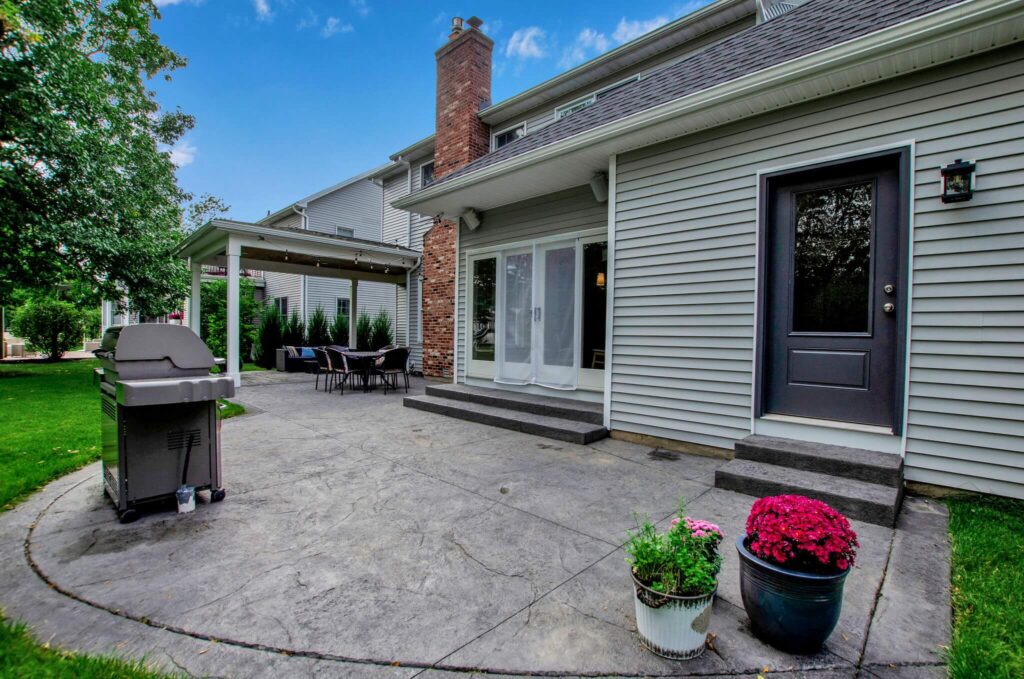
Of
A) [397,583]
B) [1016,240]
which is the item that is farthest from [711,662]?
[1016,240]

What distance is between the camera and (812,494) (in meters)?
3.12

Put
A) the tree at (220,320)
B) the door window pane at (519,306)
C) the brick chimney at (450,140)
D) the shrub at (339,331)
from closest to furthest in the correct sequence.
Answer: the door window pane at (519,306), the brick chimney at (450,140), the tree at (220,320), the shrub at (339,331)

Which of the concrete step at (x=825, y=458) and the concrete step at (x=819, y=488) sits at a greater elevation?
the concrete step at (x=825, y=458)

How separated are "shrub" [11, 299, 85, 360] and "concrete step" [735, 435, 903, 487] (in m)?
19.6

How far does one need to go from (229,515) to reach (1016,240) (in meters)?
5.39

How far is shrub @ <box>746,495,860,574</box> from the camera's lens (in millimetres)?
1674

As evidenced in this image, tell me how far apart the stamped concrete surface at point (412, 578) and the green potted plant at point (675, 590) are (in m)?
0.09

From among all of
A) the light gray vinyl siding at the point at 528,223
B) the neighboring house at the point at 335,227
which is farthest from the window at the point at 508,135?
the neighboring house at the point at 335,227

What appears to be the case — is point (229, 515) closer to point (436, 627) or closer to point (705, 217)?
point (436, 627)

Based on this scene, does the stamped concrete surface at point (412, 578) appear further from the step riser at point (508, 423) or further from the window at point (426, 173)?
the window at point (426, 173)

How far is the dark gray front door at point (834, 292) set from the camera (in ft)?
11.5

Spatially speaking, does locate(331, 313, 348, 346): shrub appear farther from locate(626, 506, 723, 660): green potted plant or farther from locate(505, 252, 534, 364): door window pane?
locate(626, 506, 723, 660): green potted plant

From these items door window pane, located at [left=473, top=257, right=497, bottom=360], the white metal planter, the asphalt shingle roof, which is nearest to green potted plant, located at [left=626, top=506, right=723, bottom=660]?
the white metal planter

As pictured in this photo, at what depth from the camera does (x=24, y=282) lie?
9719mm
